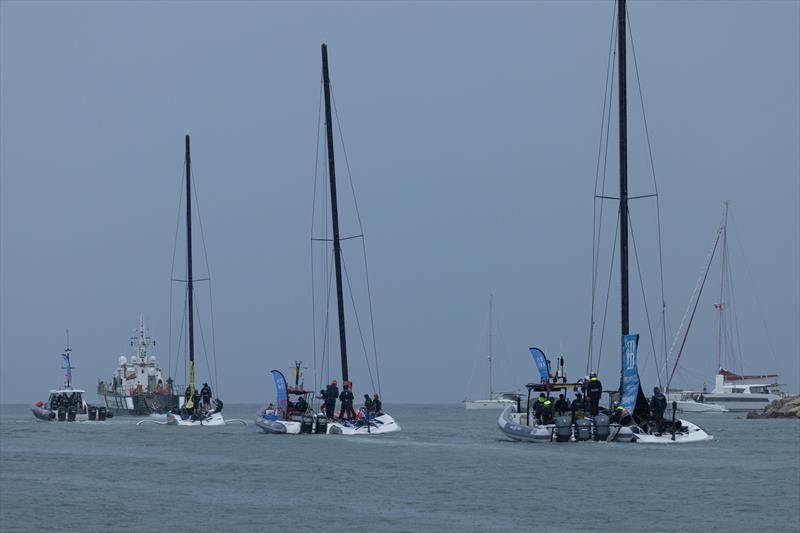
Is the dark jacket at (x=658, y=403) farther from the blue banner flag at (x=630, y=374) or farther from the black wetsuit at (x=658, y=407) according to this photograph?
the blue banner flag at (x=630, y=374)

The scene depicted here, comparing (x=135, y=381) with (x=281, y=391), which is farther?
(x=135, y=381)

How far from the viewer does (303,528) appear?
29750 millimetres

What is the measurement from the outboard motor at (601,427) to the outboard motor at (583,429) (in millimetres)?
372

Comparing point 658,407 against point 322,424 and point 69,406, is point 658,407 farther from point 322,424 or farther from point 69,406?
point 69,406

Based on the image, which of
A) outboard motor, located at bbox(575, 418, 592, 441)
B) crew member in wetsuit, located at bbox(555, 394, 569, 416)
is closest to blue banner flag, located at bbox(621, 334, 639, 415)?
outboard motor, located at bbox(575, 418, 592, 441)

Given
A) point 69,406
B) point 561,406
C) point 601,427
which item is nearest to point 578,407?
point 561,406

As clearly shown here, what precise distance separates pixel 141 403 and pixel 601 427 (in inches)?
3277

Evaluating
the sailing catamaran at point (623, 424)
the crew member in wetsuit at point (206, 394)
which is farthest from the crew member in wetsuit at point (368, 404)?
the crew member in wetsuit at point (206, 394)

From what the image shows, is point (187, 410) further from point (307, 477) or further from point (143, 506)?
point (143, 506)

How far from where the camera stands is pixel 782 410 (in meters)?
114

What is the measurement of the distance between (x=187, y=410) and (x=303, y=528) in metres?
50.4

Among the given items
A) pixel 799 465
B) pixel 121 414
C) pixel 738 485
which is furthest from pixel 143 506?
pixel 121 414

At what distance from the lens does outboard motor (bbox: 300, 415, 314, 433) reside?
5938 cm

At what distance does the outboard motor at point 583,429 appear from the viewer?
4787cm
